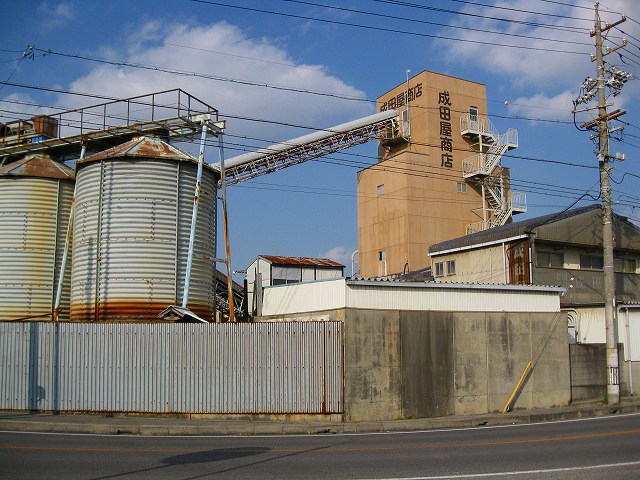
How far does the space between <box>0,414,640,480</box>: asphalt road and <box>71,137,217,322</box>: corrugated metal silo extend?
680 cm

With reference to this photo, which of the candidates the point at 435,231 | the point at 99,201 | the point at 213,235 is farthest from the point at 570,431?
the point at 435,231

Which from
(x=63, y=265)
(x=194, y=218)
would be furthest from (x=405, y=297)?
(x=63, y=265)

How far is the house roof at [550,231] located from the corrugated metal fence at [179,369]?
1420 cm

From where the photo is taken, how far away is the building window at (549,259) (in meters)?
30.3

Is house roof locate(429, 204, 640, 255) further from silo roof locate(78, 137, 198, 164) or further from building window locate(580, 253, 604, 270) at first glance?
silo roof locate(78, 137, 198, 164)

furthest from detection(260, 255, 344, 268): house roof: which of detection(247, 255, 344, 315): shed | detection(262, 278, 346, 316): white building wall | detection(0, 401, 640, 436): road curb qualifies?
detection(0, 401, 640, 436): road curb

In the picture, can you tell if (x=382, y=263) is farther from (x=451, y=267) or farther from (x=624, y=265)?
(x=624, y=265)

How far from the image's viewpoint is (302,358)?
1928 centimetres

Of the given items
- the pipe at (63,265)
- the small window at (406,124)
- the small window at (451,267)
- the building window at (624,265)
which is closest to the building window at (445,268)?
the small window at (451,267)

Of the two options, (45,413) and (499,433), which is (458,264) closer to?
(499,433)

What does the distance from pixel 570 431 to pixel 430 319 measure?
5783mm

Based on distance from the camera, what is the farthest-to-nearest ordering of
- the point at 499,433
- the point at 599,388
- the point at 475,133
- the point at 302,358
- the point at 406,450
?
the point at 475,133, the point at 599,388, the point at 302,358, the point at 499,433, the point at 406,450

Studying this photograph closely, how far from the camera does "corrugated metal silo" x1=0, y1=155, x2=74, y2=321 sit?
968 inches

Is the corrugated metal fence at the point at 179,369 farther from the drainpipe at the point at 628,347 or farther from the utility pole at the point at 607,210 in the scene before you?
the drainpipe at the point at 628,347
